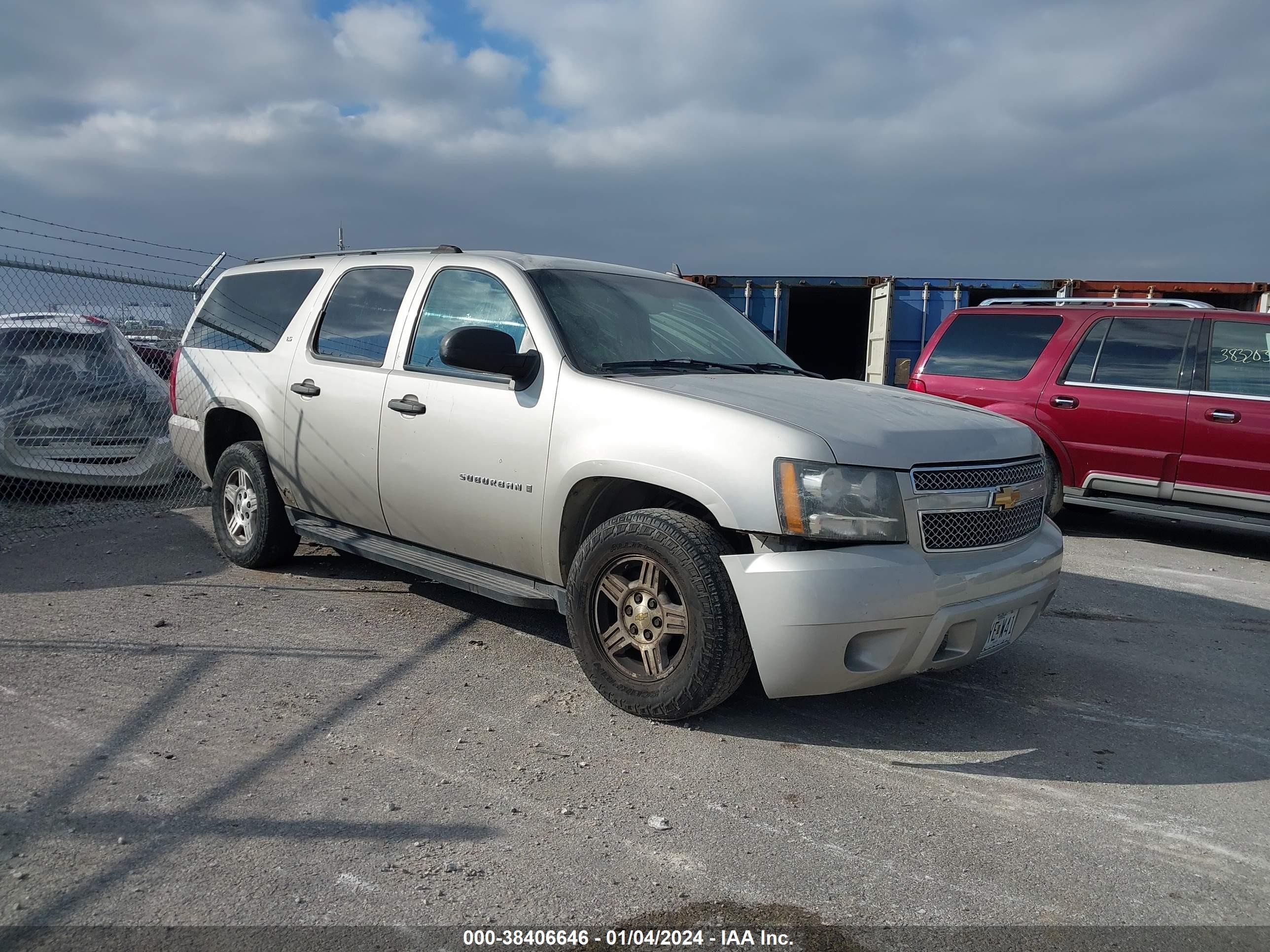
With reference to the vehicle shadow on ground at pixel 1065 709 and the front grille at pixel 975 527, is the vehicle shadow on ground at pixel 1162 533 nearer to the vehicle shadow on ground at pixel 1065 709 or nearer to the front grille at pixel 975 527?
the vehicle shadow on ground at pixel 1065 709

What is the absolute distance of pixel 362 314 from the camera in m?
5.01

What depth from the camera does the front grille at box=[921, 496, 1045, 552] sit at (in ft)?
11.3

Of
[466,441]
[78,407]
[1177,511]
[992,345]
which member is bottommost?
[1177,511]

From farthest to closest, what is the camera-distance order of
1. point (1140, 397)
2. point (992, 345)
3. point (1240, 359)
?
point (992, 345), point (1140, 397), point (1240, 359)

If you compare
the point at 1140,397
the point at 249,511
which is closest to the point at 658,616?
the point at 249,511

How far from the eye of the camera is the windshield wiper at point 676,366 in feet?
13.5

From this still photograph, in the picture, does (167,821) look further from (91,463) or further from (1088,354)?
(1088,354)

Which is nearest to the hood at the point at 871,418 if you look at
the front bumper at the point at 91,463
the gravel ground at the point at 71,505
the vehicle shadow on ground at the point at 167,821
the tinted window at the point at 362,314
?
the tinted window at the point at 362,314

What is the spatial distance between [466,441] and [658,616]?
1248mm

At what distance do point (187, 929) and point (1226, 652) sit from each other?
191 inches

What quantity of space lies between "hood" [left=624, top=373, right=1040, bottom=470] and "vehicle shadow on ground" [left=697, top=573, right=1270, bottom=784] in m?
1.07

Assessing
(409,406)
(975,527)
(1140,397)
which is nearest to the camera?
(975,527)

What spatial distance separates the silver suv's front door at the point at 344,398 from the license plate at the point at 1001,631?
286 cm

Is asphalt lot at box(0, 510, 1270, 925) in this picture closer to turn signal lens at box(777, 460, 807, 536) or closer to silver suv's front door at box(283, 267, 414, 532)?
silver suv's front door at box(283, 267, 414, 532)
